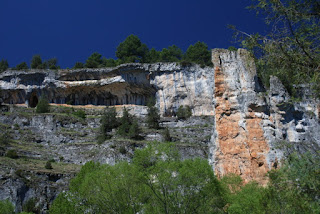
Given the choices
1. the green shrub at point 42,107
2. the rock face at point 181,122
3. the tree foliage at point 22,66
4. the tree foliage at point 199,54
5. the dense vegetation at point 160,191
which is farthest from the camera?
the tree foliage at point 22,66

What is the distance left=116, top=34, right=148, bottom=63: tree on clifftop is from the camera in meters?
71.2

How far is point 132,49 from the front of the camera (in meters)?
71.8

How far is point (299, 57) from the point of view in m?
9.36

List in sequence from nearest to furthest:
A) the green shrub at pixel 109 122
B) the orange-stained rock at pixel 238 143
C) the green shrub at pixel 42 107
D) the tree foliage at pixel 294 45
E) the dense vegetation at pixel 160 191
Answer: the tree foliage at pixel 294 45
the dense vegetation at pixel 160 191
the orange-stained rock at pixel 238 143
the green shrub at pixel 109 122
the green shrub at pixel 42 107

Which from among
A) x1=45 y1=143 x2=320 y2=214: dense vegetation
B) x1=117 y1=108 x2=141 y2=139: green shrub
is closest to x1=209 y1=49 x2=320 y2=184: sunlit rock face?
x1=45 y1=143 x2=320 y2=214: dense vegetation

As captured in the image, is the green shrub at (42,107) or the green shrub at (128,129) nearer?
the green shrub at (128,129)

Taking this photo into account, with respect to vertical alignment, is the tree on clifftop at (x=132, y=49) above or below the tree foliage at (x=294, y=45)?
above

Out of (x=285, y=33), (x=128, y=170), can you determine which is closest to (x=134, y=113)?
(x=128, y=170)

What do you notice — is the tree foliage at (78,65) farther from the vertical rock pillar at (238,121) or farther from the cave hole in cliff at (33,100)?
the vertical rock pillar at (238,121)

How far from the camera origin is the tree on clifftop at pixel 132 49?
71.2m

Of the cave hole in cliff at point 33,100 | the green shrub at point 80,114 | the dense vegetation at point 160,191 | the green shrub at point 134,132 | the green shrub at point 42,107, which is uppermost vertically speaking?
the cave hole in cliff at point 33,100

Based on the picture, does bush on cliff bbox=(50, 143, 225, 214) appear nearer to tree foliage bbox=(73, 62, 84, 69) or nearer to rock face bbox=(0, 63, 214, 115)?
rock face bbox=(0, 63, 214, 115)

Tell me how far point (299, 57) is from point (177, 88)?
48.9m

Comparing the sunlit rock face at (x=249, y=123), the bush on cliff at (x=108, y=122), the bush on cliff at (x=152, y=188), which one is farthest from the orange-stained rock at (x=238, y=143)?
the bush on cliff at (x=108, y=122)
